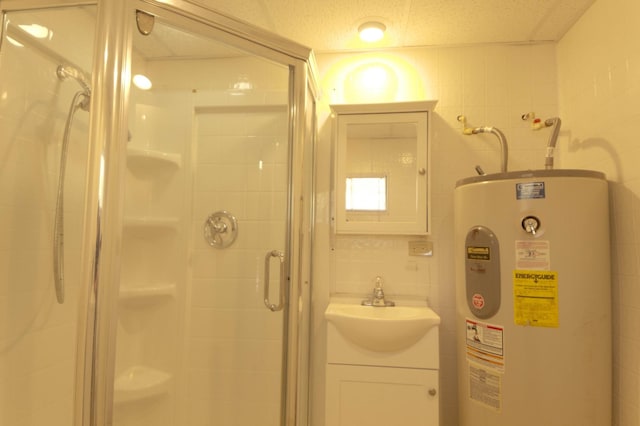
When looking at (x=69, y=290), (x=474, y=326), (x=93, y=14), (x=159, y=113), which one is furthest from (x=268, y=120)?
(x=474, y=326)

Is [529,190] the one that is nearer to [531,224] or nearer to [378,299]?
[531,224]

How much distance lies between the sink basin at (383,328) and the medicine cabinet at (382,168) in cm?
41

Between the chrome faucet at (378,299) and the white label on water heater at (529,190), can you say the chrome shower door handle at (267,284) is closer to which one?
the chrome faucet at (378,299)

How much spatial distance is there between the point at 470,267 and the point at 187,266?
1.27 meters

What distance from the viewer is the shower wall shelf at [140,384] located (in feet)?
3.46

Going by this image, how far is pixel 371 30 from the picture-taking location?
152 centimetres

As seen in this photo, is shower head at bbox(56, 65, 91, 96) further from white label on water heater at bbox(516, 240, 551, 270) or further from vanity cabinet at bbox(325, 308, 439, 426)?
white label on water heater at bbox(516, 240, 551, 270)

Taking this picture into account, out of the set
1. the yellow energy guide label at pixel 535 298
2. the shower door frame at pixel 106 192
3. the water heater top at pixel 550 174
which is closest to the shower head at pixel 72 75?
the shower door frame at pixel 106 192

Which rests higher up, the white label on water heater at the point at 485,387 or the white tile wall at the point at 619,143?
the white tile wall at the point at 619,143

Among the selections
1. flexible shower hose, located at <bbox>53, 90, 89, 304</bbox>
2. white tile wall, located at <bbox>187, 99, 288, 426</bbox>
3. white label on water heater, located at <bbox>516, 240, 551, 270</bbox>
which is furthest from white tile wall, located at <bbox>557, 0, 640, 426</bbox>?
flexible shower hose, located at <bbox>53, 90, 89, 304</bbox>

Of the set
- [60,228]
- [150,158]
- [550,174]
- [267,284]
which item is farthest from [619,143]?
[60,228]

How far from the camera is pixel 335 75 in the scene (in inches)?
68.5

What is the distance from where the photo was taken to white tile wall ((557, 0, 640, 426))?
3.70 ft

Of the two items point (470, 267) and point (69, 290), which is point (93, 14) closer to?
point (69, 290)
